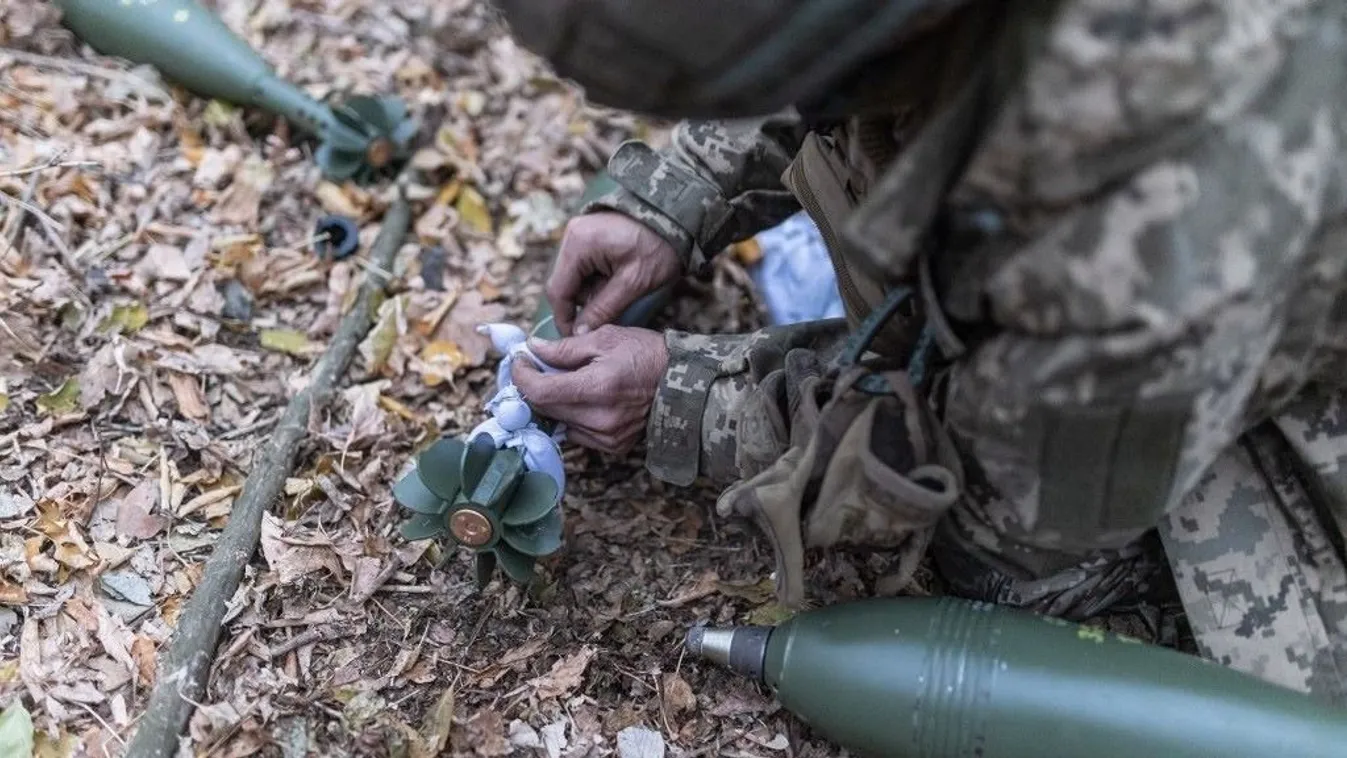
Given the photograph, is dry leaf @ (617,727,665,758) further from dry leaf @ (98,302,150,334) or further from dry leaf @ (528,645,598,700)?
dry leaf @ (98,302,150,334)

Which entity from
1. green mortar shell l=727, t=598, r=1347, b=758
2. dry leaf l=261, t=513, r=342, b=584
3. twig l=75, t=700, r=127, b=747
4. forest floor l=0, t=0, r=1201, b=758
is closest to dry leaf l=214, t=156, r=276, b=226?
forest floor l=0, t=0, r=1201, b=758

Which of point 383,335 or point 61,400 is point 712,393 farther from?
point 61,400

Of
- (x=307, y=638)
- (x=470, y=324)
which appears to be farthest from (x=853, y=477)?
(x=470, y=324)

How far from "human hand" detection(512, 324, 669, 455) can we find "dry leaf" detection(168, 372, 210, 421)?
763mm

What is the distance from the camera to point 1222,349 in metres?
1.68

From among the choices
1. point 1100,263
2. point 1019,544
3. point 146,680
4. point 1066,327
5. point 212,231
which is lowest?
point 146,680

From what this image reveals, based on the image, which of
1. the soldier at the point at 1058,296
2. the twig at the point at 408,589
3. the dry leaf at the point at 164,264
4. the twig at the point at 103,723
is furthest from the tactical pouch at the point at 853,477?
the dry leaf at the point at 164,264

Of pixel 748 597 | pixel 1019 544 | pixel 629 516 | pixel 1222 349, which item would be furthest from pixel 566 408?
pixel 1222 349

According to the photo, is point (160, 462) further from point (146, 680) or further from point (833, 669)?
point (833, 669)

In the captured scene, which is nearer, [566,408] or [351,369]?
[566,408]

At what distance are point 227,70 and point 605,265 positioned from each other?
4.31ft

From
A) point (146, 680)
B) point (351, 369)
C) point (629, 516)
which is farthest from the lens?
point (351, 369)

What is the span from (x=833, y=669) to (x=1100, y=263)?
0.84 metres

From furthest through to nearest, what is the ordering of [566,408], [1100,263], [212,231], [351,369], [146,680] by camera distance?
[212,231]
[351,369]
[566,408]
[146,680]
[1100,263]
